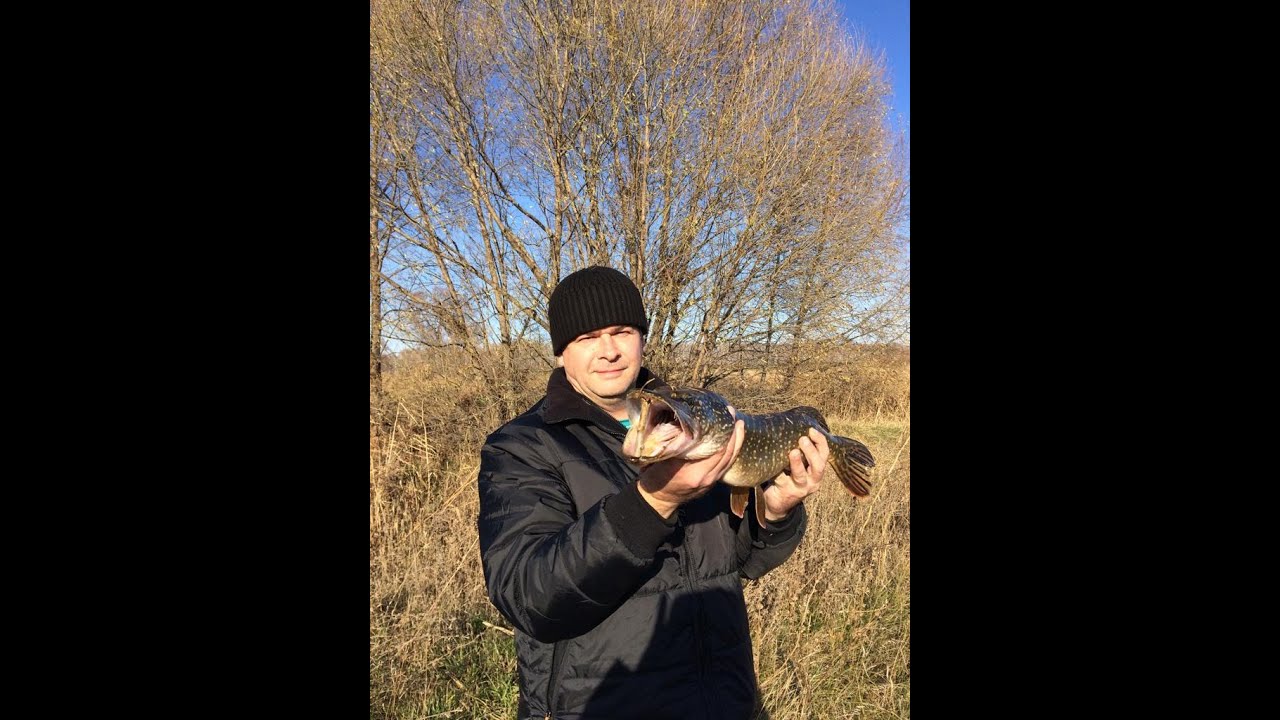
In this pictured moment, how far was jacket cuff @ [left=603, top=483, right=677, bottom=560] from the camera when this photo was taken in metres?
1.39

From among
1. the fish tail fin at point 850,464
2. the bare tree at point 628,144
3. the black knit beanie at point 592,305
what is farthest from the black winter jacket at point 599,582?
the bare tree at point 628,144

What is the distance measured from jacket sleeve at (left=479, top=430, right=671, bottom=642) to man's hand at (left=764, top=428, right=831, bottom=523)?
52 cm

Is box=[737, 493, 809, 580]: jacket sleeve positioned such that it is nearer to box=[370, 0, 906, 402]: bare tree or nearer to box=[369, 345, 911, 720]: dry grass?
box=[369, 345, 911, 720]: dry grass

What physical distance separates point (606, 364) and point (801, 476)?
0.71 m

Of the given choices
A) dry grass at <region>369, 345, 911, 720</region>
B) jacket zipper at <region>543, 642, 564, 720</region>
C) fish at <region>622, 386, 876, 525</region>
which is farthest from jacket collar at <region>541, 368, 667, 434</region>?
dry grass at <region>369, 345, 911, 720</region>

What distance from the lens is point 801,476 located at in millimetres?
1866

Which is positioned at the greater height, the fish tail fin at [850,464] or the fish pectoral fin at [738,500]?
the fish tail fin at [850,464]

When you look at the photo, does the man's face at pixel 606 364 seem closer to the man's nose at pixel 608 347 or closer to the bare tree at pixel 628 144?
the man's nose at pixel 608 347

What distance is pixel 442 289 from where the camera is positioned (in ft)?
24.8

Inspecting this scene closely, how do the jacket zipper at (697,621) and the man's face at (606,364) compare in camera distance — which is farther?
the man's face at (606,364)

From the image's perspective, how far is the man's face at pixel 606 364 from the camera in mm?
1975

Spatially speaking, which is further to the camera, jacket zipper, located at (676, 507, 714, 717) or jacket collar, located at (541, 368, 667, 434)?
jacket collar, located at (541, 368, 667, 434)
